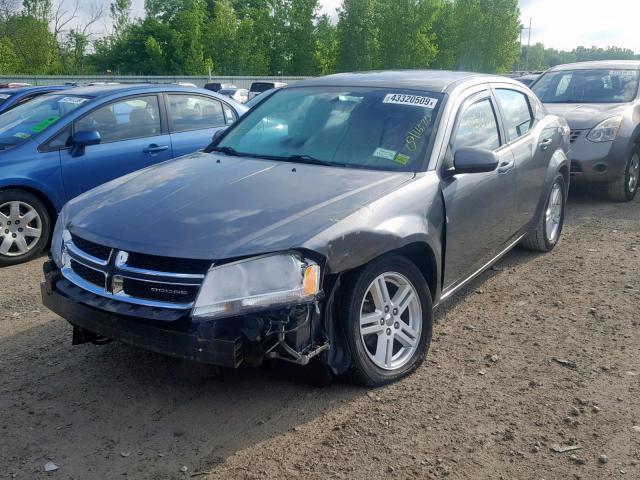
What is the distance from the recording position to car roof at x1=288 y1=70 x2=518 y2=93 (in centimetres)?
459

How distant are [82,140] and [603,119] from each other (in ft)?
20.5

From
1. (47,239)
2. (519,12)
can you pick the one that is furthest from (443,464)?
(519,12)

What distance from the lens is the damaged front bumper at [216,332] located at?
3082 mm

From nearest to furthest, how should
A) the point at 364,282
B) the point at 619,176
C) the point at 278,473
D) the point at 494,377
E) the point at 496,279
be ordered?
1. the point at 278,473
2. the point at 364,282
3. the point at 494,377
4. the point at 496,279
5. the point at 619,176

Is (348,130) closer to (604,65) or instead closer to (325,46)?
(604,65)

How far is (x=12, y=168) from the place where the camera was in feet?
20.4

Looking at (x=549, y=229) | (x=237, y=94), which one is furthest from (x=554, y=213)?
(x=237, y=94)

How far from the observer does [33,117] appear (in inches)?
275

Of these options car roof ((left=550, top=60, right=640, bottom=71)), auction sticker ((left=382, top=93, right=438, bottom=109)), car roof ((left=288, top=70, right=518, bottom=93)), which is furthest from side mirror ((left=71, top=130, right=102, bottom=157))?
car roof ((left=550, top=60, right=640, bottom=71))

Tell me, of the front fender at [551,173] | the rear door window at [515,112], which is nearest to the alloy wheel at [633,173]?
the front fender at [551,173]

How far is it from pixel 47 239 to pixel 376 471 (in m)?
4.67

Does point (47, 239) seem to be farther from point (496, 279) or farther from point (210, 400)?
point (496, 279)

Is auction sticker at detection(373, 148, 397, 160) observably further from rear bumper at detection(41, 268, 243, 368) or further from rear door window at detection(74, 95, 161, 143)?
rear door window at detection(74, 95, 161, 143)

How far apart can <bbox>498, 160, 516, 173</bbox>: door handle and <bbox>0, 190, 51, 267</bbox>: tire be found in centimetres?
423
